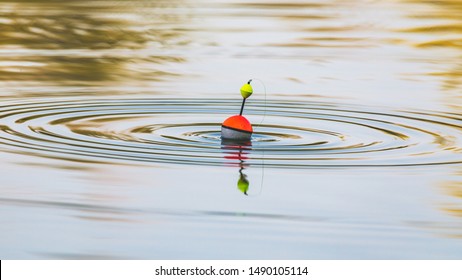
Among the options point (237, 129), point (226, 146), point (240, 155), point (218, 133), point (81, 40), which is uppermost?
point (81, 40)

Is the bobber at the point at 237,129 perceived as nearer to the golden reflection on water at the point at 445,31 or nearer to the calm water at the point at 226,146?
the calm water at the point at 226,146

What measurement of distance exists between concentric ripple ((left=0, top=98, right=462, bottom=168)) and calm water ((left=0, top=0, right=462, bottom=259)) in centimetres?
2

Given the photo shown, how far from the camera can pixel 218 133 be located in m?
8.05

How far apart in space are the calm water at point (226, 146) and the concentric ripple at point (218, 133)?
2 cm

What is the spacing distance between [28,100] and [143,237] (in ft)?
14.7

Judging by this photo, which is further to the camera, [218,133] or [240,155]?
[218,133]

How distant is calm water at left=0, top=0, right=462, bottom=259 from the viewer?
543 cm

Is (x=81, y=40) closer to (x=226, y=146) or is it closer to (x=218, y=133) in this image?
(x=218, y=133)

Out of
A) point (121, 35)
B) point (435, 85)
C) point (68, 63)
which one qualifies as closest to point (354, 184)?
point (435, 85)

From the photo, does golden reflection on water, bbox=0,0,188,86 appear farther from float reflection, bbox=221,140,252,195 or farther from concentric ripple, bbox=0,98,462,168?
float reflection, bbox=221,140,252,195

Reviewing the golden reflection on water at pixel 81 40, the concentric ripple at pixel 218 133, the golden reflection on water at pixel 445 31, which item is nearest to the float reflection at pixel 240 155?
the concentric ripple at pixel 218 133

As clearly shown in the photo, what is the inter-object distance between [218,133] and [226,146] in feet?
1.66

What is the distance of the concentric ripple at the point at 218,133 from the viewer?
7254 mm

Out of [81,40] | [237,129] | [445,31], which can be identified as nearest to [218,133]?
[237,129]
